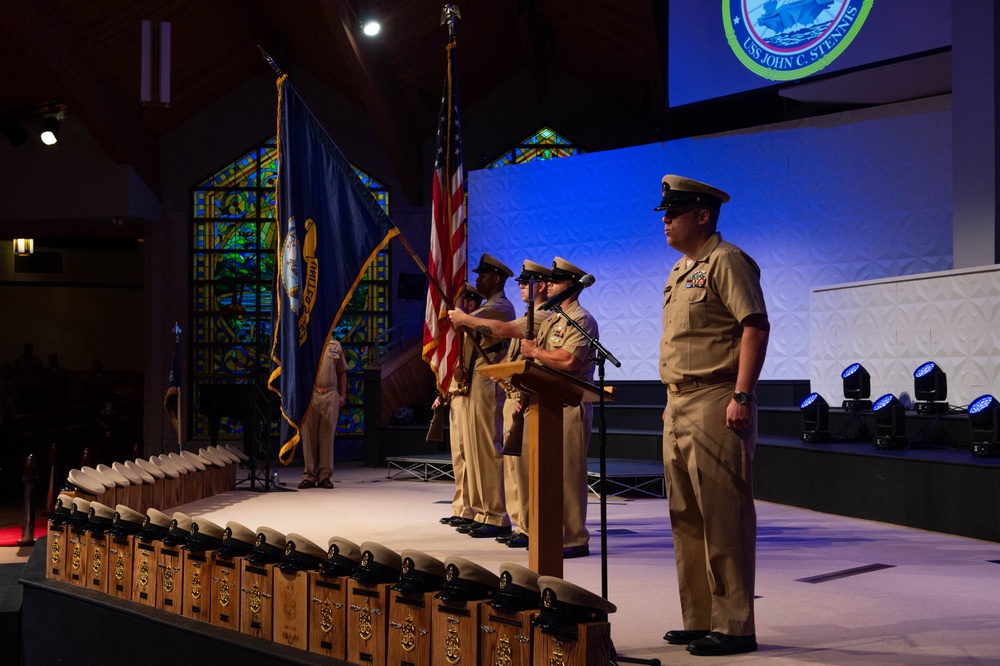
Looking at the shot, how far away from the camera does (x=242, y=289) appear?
49.5 feet

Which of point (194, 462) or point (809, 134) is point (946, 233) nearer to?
point (809, 134)

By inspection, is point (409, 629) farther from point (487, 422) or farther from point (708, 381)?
point (487, 422)

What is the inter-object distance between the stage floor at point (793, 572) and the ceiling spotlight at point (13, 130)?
8066 millimetres

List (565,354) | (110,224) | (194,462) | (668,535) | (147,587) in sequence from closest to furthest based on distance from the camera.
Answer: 1. (147,587)
2. (565,354)
3. (668,535)
4. (194,462)
5. (110,224)

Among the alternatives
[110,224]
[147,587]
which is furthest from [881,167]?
[110,224]

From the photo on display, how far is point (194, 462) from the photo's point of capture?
8102 millimetres

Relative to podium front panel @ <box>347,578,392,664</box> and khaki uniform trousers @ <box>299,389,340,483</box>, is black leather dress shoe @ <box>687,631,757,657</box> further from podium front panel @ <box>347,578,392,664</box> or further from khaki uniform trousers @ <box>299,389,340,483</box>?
khaki uniform trousers @ <box>299,389,340,483</box>

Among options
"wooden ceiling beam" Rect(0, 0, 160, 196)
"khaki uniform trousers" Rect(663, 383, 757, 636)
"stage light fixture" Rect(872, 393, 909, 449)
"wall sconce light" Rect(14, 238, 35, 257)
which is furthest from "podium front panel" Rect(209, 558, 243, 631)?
"wall sconce light" Rect(14, 238, 35, 257)

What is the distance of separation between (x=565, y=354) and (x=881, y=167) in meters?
6.49

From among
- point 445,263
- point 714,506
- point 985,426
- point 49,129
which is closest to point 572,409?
point 445,263

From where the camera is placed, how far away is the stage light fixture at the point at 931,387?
7188 millimetres

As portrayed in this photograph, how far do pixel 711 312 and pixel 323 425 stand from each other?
641 cm

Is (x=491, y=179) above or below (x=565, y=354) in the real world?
above

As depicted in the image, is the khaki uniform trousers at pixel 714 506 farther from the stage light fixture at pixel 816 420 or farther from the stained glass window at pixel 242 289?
the stained glass window at pixel 242 289
